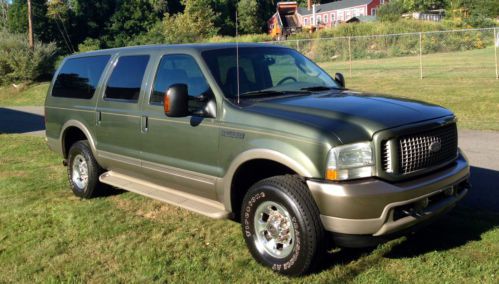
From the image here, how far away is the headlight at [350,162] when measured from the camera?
376 centimetres

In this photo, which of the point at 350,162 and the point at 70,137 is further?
the point at 70,137

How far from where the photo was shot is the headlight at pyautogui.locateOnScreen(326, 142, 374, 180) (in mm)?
3758

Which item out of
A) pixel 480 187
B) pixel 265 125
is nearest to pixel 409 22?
pixel 480 187

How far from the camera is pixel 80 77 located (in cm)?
670

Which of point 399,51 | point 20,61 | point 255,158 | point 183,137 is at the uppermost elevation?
point 20,61

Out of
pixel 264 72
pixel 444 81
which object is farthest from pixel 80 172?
pixel 444 81

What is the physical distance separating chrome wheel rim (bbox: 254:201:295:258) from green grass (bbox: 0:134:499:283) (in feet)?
0.66

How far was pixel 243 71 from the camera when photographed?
5.01 m

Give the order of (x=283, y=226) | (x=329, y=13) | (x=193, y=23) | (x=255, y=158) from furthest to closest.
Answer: (x=329, y=13), (x=193, y=23), (x=255, y=158), (x=283, y=226)

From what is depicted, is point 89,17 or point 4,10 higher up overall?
point 4,10

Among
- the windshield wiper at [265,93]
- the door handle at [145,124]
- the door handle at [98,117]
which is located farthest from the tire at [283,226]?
the door handle at [98,117]

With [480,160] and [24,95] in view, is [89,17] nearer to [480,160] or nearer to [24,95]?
[24,95]

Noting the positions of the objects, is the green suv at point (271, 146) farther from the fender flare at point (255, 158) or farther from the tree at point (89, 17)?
the tree at point (89, 17)

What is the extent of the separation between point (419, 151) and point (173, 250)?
2.39m
